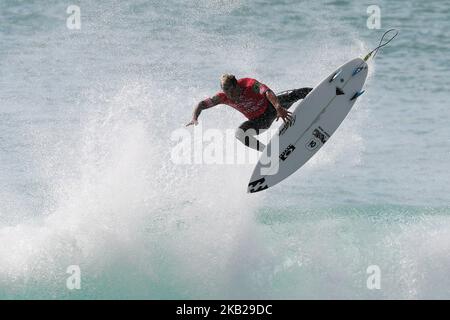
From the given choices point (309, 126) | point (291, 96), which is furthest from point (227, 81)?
point (309, 126)

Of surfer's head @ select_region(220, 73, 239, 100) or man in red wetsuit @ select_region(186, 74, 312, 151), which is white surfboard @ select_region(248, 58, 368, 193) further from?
surfer's head @ select_region(220, 73, 239, 100)

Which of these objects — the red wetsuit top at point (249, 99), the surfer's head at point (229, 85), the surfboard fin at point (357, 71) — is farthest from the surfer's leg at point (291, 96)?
the surfboard fin at point (357, 71)

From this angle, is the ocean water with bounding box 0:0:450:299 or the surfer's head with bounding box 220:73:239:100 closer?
the surfer's head with bounding box 220:73:239:100

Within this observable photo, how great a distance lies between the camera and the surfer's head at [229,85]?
9766 millimetres

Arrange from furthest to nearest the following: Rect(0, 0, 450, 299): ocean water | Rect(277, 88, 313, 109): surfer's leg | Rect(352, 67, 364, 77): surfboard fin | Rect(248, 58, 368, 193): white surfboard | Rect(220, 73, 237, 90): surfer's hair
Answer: Rect(0, 0, 450, 299): ocean water
Rect(352, 67, 364, 77): surfboard fin
Rect(248, 58, 368, 193): white surfboard
Rect(277, 88, 313, 109): surfer's leg
Rect(220, 73, 237, 90): surfer's hair

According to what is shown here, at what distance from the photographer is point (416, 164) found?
15.2 metres

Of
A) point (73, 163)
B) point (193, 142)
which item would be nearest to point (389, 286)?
point (193, 142)

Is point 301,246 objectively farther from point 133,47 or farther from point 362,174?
point 133,47

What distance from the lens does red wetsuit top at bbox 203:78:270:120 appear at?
32.7 feet

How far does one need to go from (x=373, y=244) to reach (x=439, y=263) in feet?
3.67

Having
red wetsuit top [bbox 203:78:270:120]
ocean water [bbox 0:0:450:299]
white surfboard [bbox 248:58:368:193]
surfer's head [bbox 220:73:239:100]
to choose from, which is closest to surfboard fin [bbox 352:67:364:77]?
white surfboard [bbox 248:58:368:193]

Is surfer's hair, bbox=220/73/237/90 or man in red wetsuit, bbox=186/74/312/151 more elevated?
surfer's hair, bbox=220/73/237/90

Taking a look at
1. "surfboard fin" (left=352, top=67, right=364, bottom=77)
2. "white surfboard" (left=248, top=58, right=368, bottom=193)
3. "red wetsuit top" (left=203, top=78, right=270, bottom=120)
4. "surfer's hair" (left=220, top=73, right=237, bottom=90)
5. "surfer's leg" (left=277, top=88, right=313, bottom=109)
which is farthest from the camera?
"surfboard fin" (left=352, top=67, right=364, bottom=77)

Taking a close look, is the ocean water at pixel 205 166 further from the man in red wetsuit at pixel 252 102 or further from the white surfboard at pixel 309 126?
the man in red wetsuit at pixel 252 102
